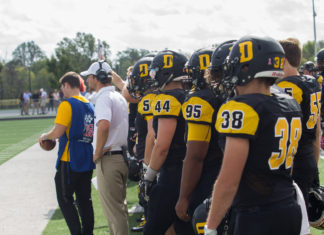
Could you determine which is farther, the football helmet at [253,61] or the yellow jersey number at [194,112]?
the yellow jersey number at [194,112]

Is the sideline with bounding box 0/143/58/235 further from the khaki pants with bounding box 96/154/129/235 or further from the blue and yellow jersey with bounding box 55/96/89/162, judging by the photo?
the khaki pants with bounding box 96/154/129/235

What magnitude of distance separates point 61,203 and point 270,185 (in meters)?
3.19

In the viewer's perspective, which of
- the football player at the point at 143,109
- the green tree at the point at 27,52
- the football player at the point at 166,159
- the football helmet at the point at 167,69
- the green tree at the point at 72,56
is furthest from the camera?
the green tree at the point at 27,52

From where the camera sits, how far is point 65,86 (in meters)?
5.29

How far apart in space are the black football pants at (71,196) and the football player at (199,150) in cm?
199

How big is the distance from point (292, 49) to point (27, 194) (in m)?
6.08

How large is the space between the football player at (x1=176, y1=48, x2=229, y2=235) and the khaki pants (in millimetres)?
1429

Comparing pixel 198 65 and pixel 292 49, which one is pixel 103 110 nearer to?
pixel 198 65

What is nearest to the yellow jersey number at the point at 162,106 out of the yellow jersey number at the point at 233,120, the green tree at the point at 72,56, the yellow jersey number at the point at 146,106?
the yellow jersey number at the point at 146,106

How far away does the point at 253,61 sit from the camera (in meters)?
2.58

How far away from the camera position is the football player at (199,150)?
3.19 m

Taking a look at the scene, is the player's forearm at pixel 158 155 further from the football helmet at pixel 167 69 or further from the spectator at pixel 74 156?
the spectator at pixel 74 156

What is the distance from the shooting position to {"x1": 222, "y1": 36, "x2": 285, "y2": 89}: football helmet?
2.58 metres

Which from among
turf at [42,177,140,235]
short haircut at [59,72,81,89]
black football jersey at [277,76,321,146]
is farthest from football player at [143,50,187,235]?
turf at [42,177,140,235]
